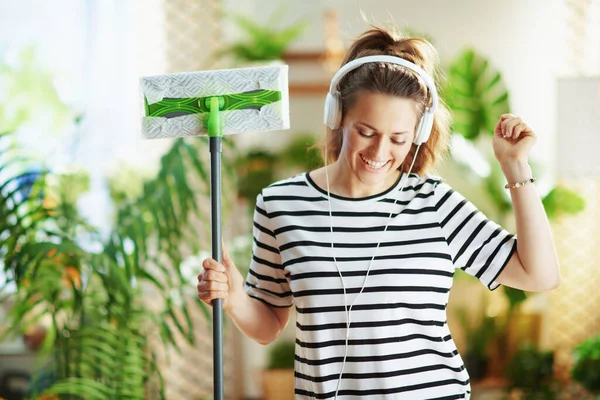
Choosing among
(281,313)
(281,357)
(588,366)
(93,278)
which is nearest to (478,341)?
(588,366)

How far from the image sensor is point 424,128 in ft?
4.18

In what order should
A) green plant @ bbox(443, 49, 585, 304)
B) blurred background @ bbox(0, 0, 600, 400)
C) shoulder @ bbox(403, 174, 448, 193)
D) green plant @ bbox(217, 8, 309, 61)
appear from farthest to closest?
green plant @ bbox(217, 8, 309, 61), green plant @ bbox(443, 49, 585, 304), blurred background @ bbox(0, 0, 600, 400), shoulder @ bbox(403, 174, 448, 193)

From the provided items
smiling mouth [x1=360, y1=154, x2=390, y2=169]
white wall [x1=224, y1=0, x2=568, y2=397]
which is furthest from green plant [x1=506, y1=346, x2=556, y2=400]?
smiling mouth [x1=360, y1=154, x2=390, y2=169]

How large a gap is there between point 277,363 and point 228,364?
0.28 m

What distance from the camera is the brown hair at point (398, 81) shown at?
A: 1.24 m

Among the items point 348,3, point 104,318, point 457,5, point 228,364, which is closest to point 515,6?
point 457,5

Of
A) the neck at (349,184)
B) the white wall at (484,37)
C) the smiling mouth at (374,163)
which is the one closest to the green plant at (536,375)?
the white wall at (484,37)

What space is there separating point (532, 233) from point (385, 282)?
256 millimetres

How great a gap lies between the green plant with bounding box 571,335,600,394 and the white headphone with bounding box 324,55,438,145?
237 cm

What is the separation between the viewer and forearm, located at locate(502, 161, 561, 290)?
1.20 m

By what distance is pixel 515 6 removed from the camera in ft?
13.8

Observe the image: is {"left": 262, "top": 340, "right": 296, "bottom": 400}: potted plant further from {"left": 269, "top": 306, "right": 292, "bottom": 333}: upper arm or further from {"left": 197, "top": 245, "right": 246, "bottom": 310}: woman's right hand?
{"left": 197, "top": 245, "right": 246, "bottom": 310}: woman's right hand

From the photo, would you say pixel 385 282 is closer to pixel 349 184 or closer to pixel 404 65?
pixel 349 184

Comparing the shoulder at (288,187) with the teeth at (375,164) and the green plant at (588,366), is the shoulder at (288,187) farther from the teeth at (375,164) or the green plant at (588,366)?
the green plant at (588,366)
